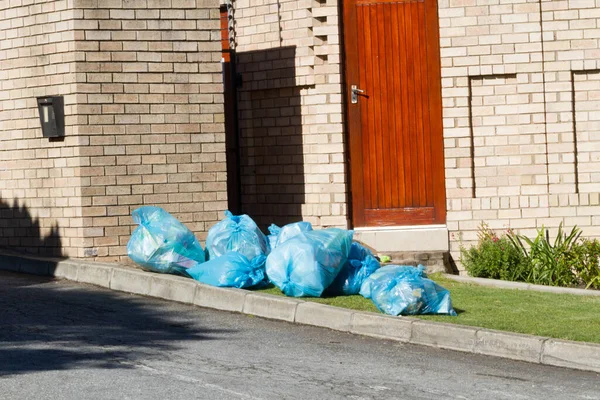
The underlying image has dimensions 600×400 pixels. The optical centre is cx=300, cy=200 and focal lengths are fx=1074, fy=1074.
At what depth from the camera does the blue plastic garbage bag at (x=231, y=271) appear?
10477 millimetres

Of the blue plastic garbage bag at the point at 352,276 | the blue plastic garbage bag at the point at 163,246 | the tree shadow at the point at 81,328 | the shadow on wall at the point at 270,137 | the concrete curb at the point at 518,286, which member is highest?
the shadow on wall at the point at 270,137

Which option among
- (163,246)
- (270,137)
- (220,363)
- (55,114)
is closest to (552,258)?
(270,137)

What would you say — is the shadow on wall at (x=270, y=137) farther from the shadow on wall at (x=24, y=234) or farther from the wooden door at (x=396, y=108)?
the shadow on wall at (x=24, y=234)

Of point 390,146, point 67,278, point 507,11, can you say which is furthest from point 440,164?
point 67,278

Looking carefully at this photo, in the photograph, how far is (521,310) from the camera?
9781mm

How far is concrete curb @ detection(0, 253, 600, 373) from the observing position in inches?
324

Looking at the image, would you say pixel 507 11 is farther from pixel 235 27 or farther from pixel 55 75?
pixel 55 75

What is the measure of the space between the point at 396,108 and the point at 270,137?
1860 millimetres

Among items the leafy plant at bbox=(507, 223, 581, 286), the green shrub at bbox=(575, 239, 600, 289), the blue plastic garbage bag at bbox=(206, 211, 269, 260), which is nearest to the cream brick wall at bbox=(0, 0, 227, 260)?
the blue plastic garbage bag at bbox=(206, 211, 269, 260)

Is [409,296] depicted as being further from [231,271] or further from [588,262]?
[588,262]

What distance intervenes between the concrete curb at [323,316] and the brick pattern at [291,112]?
10.0ft

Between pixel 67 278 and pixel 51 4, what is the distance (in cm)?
316

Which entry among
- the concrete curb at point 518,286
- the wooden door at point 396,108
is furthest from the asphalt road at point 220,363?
the wooden door at point 396,108

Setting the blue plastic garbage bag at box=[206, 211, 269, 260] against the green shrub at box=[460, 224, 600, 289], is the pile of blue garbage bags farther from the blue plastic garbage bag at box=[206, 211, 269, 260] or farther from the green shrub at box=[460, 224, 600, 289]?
the green shrub at box=[460, 224, 600, 289]
